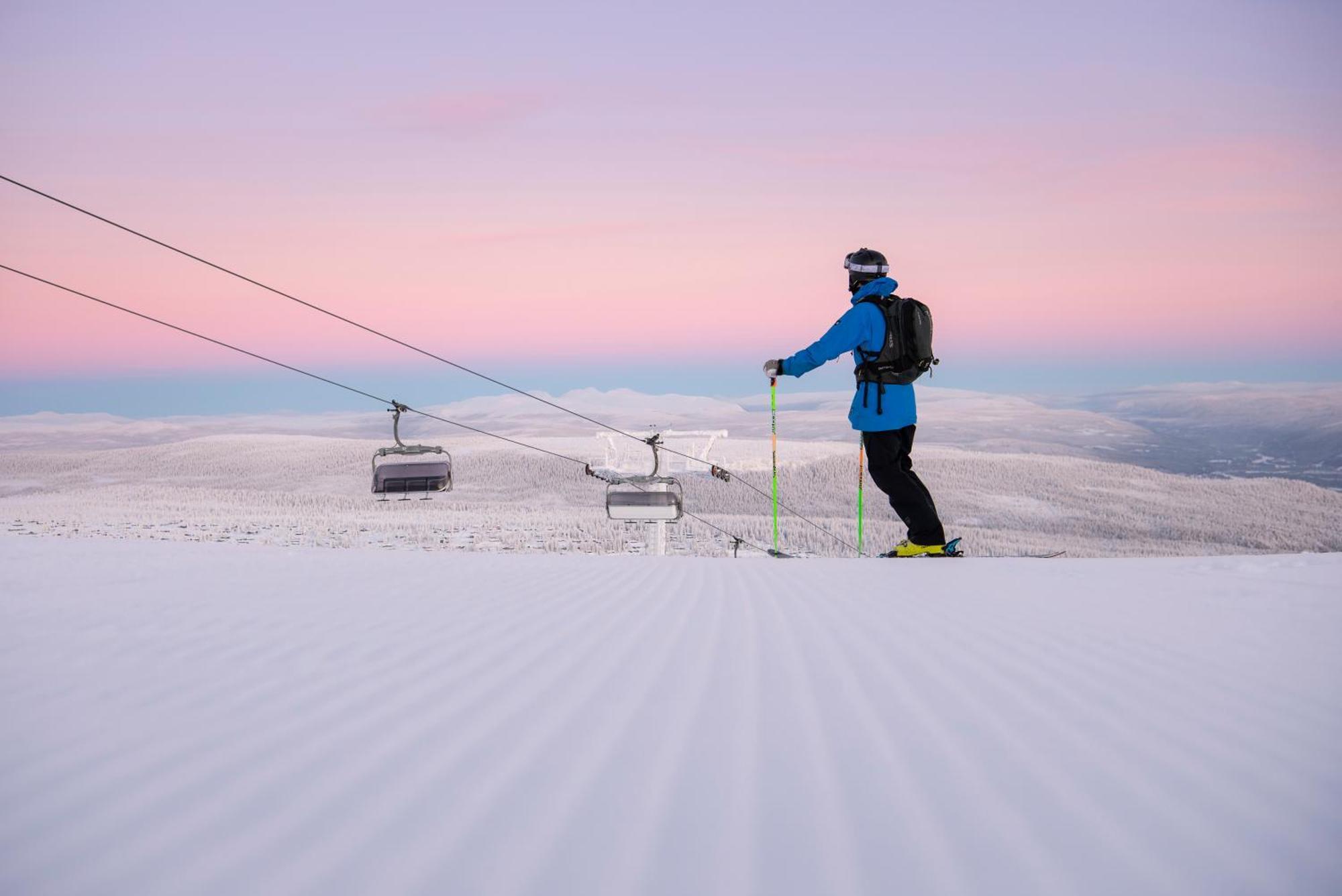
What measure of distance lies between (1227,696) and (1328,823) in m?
0.81

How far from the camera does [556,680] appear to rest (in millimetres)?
2420

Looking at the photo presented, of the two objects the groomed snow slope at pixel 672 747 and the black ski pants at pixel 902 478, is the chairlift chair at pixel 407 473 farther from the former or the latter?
the black ski pants at pixel 902 478

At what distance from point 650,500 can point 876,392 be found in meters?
3.34

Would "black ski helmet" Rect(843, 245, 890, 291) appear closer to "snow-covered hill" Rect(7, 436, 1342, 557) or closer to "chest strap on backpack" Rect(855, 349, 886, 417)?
"chest strap on backpack" Rect(855, 349, 886, 417)

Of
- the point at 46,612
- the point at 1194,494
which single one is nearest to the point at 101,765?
the point at 46,612

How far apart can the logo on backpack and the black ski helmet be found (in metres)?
0.24

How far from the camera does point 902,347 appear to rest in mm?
4902

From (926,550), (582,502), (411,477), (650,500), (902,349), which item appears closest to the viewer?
(902,349)

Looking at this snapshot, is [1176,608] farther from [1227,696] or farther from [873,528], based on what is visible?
[873,528]

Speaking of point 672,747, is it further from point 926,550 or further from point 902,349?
Result: point 926,550

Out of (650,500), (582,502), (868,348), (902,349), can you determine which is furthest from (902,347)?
(582,502)

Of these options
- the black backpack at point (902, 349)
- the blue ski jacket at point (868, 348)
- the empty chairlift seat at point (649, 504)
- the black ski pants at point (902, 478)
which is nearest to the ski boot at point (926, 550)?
the black ski pants at point (902, 478)

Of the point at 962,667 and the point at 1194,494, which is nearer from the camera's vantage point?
the point at 962,667

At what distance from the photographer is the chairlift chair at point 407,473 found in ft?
22.4
